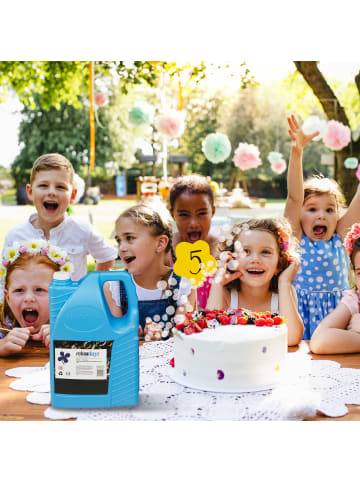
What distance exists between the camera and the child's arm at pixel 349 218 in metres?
1.97

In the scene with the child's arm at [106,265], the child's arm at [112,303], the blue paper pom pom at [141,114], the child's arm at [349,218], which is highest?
the blue paper pom pom at [141,114]

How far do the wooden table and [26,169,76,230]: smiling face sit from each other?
0.58m

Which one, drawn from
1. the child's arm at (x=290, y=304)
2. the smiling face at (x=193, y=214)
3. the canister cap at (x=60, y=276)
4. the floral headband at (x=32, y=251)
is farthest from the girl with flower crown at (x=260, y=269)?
the canister cap at (x=60, y=276)

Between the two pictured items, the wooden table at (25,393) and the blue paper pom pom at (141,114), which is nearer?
the wooden table at (25,393)

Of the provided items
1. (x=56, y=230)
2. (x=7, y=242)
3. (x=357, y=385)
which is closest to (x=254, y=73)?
(x=56, y=230)

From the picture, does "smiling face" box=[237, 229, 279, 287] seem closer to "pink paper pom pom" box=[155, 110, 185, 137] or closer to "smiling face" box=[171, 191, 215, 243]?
"smiling face" box=[171, 191, 215, 243]

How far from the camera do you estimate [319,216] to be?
1980 millimetres

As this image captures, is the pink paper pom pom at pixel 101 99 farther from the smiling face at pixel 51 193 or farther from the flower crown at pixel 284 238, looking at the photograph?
the flower crown at pixel 284 238

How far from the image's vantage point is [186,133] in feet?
7.16

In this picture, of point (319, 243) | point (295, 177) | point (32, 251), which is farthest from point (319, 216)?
point (32, 251)

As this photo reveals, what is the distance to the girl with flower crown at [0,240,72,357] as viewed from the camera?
1550 millimetres

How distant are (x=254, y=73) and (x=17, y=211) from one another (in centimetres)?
152

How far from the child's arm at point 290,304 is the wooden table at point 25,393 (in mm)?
46

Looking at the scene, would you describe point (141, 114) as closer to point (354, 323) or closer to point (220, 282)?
point (220, 282)
